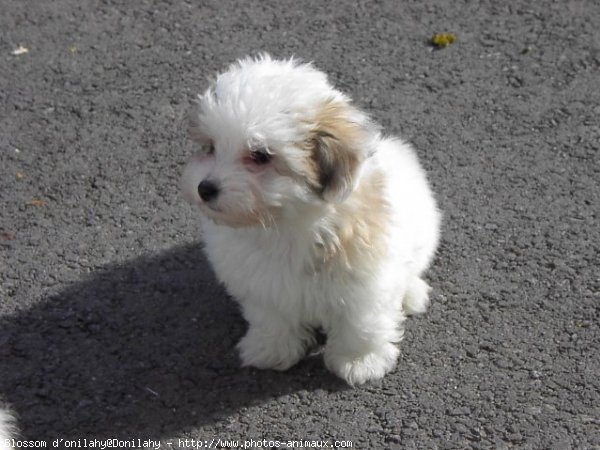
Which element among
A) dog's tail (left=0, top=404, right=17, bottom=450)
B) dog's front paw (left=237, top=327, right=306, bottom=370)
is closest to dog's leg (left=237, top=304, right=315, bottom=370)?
dog's front paw (left=237, top=327, right=306, bottom=370)

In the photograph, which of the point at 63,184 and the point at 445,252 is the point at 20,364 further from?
the point at 445,252

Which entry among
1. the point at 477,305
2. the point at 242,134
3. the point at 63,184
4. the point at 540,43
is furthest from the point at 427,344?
the point at 540,43

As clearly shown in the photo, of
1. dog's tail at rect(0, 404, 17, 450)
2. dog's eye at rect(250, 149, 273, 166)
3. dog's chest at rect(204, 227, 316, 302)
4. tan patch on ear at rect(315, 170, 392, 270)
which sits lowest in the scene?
dog's tail at rect(0, 404, 17, 450)

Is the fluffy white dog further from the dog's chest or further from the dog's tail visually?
the dog's tail

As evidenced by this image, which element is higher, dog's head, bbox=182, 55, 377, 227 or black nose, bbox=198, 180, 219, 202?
dog's head, bbox=182, 55, 377, 227

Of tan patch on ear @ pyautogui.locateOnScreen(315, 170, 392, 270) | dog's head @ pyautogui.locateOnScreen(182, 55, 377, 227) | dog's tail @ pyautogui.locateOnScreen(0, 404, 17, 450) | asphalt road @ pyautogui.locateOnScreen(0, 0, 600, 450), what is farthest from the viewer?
asphalt road @ pyautogui.locateOnScreen(0, 0, 600, 450)

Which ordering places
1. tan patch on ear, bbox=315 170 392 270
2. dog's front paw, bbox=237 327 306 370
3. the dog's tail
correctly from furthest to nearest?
dog's front paw, bbox=237 327 306 370, tan patch on ear, bbox=315 170 392 270, the dog's tail

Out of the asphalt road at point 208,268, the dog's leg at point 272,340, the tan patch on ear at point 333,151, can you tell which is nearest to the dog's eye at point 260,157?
the tan patch on ear at point 333,151

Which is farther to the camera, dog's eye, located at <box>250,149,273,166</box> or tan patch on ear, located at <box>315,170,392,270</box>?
tan patch on ear, located at <box>315,170,392,270</box>
